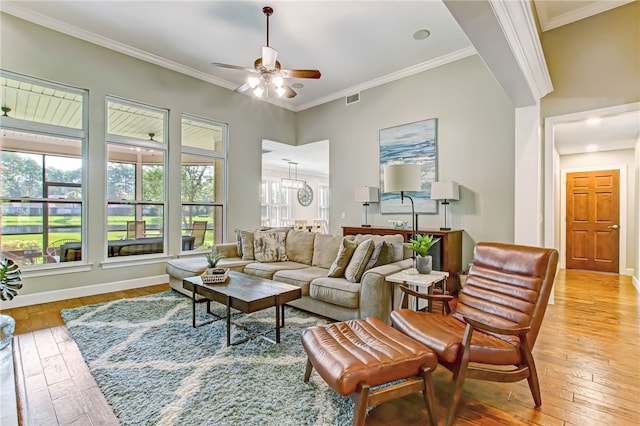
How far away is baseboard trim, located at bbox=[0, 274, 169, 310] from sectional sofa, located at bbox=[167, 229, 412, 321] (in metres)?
0.74

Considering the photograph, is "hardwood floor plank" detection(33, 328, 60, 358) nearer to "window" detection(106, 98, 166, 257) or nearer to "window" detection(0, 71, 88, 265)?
"window" detection(0, 71, 88, 265)

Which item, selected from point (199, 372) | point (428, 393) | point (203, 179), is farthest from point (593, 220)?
point (203, 179)

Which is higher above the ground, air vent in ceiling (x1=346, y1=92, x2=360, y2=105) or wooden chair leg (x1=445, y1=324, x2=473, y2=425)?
air vent in ceiling (x1=346, y1=92, x2=360, y2=105)

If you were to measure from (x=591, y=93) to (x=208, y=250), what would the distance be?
5.95 meters

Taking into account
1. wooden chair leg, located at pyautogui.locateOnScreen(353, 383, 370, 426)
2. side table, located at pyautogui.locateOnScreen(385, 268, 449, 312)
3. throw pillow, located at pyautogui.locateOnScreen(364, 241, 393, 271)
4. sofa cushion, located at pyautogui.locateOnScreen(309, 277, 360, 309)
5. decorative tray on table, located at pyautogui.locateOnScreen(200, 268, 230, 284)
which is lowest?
wooden chair leg, located at pyautogui.locateOnScreen(353, 383, 370, 426)

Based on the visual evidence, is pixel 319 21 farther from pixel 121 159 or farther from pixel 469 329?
pixel 469 329

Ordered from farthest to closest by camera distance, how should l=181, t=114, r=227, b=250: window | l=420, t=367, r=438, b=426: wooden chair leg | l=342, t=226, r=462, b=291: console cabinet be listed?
l=181, t=114, r=227, b=250: window → l=342, t=226, r=462, b=291: console cabinet → l=420, t=367, r=438, b=426: wooden chair leg

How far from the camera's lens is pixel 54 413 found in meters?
1.79

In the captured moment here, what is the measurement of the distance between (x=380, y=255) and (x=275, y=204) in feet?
28.0

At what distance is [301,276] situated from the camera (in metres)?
3.49

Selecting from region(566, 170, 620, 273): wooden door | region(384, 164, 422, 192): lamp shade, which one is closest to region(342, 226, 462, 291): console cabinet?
region(384, 164, 422, 192): lamp shade

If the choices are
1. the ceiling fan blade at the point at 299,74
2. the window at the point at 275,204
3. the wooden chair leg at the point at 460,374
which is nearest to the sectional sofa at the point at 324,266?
the wooden chair leg at the point at 460,374

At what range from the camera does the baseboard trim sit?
3.72 metres

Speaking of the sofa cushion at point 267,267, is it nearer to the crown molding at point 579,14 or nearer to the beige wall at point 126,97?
the beige wall at point 126,97
